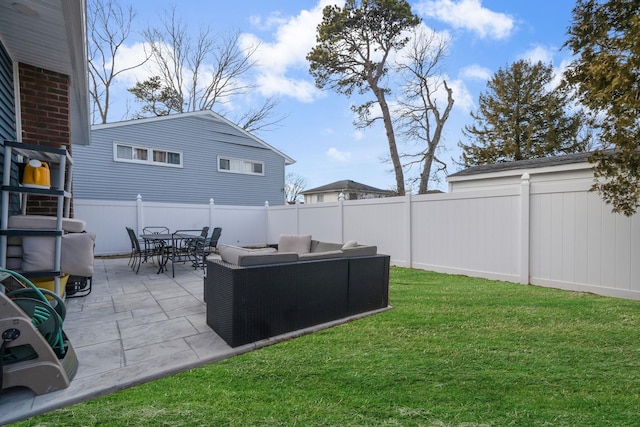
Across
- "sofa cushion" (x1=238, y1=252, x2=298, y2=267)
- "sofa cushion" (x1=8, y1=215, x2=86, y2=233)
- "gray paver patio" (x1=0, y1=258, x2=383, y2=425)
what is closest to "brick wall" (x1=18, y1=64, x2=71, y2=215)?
"sofa cushion" (x1=8, y1=215, x2=86, y2=233)

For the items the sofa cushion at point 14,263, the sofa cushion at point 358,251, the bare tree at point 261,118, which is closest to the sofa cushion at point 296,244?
the sofa cushion at point 358,251

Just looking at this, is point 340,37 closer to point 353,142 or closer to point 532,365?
point 353,142

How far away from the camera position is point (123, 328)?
3350 mm

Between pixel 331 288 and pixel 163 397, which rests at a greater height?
pixel 331 288

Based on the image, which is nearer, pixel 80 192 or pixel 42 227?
pixel 42 227

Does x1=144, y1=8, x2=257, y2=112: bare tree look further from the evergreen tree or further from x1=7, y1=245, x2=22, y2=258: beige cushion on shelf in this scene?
the evergreen tree

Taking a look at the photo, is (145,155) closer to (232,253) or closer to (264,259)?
(232,253)

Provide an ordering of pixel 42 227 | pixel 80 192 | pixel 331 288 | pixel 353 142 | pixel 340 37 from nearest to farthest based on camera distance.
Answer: pixel 42 227
pixel 331 288
pixel 80 192
pixel 340 37
pixel 353 142

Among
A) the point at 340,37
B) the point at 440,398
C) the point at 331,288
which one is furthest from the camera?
the point at 340,37

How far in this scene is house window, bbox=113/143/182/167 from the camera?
11.0m

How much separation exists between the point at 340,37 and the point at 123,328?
12.4 m

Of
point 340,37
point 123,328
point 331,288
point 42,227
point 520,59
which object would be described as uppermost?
point 520,59

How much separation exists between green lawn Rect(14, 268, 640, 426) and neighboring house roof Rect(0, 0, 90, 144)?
3.33 meters

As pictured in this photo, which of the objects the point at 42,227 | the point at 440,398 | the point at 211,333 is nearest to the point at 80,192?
the point at 42,227
